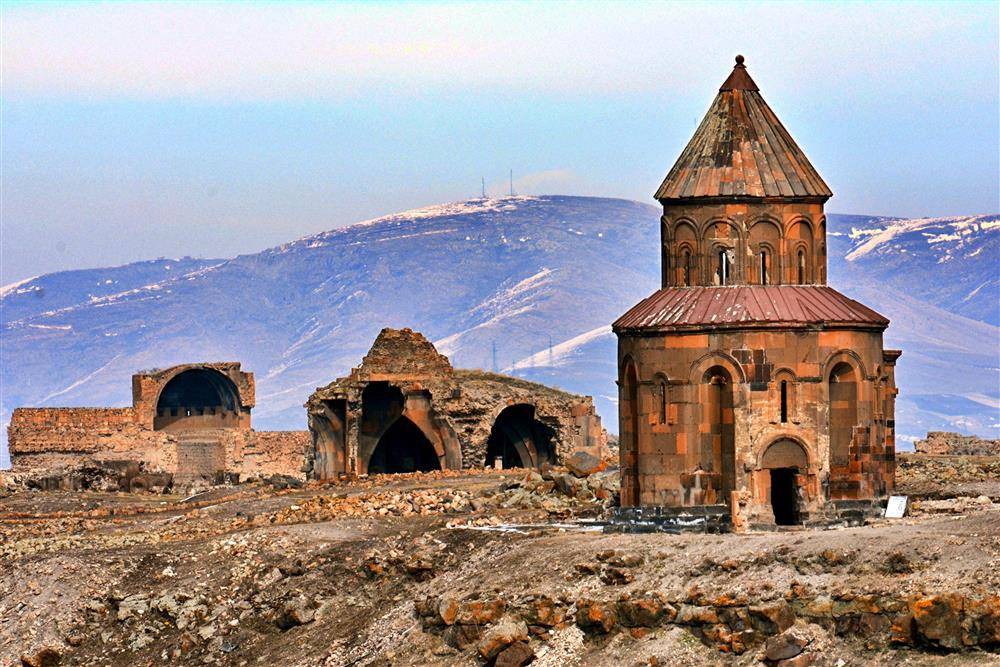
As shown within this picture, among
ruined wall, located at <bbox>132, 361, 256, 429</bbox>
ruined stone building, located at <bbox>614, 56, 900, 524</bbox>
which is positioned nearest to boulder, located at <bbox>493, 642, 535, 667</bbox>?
ruined stone building, located at <bbox>614, 56, 900, 524</bbox>

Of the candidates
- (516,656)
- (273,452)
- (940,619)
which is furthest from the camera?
(273,452)

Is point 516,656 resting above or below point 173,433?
below

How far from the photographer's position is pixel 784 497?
116 feet

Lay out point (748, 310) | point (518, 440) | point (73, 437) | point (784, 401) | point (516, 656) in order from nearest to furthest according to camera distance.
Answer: point (516, 656) < point (784, 401) < point (748, 310) < point (518, 440) < point (73, 437)

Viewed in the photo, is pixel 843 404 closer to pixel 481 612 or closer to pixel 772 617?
pixel 481 612

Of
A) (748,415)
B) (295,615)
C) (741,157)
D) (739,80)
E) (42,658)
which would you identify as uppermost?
(739,80)

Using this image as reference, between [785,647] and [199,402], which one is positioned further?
[199,402]

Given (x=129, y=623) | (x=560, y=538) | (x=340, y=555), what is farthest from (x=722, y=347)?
(x=129, y=623)

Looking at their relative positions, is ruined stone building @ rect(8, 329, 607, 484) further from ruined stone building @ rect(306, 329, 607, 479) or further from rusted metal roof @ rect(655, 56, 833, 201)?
rusted metal roof @ rect(655, 56, 833, 201)

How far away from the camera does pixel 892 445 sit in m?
35.7

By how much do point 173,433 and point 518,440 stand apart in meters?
16.8

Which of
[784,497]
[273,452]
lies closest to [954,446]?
[273,452]

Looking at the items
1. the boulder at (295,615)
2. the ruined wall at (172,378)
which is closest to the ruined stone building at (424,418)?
the ruined wall at (172,378)

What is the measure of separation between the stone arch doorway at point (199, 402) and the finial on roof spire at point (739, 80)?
39.9m
